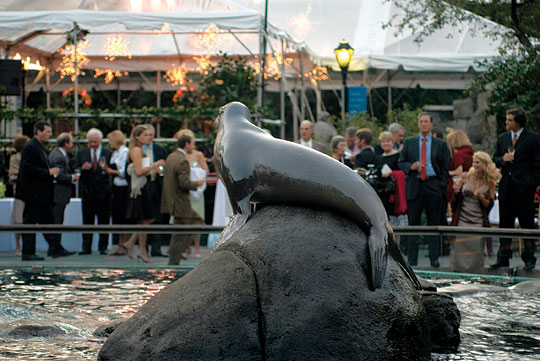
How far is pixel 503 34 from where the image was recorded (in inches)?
807

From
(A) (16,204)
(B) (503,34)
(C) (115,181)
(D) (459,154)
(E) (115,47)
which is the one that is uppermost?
(B) (503,34)

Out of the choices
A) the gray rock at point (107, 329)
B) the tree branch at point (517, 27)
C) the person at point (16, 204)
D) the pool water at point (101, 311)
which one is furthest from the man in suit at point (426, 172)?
the tree branch at point (517, 27)

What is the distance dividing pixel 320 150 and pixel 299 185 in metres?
6.14

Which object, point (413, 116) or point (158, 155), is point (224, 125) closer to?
point (158, 155)

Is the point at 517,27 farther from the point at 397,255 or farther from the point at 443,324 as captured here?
the point at 397,255

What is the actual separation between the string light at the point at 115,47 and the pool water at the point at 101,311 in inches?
461

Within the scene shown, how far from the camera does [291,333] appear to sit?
4016 millimetres

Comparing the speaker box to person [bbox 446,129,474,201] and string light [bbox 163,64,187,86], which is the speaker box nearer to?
string light [bbox 163,64,187,86]

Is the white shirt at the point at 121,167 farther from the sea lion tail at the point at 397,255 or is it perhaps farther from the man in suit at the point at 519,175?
the sea lion tail at the point at 397,255

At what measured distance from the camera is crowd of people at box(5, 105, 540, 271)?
10.1m

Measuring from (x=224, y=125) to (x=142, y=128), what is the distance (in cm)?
616

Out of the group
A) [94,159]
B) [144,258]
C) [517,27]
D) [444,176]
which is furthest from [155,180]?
[517,27]

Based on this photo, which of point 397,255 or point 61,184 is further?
point 61,184

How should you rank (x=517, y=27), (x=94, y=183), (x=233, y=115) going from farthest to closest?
(x=517, y=27) < (x=94, y=183) < (x=233, y=115)
